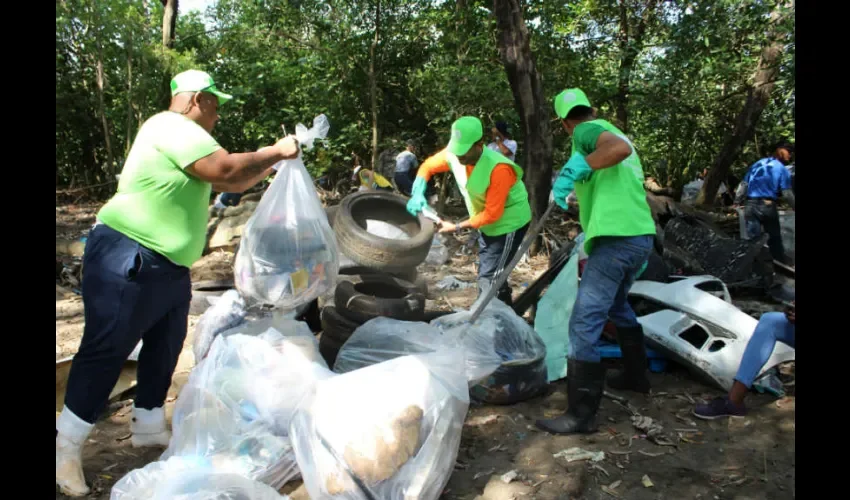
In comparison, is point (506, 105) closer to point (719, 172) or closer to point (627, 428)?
point (719, 172)

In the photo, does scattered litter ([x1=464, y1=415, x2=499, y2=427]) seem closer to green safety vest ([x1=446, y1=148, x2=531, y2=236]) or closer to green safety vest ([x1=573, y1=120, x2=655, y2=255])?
green safety vest ([x1=573, y1=120, x2=655, y2=255])

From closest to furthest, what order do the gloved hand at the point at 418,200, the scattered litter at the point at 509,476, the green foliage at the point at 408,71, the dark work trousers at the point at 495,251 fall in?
the scattered litter at the point at 509,476 → the dark work trousers at the point at 495,251 → the gloved hand at the point at 418,200 → the green foliage at the point at 408,71

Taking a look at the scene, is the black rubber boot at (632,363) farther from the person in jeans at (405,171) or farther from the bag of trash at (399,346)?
the person in jeans at (405,171)

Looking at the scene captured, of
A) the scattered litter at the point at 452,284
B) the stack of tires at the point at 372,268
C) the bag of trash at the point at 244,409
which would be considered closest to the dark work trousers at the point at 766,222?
the scattered litter at the point at 452,284

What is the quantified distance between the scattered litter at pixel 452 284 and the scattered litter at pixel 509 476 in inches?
147

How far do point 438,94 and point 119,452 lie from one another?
798 cm

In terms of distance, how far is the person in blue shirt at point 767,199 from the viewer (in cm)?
741

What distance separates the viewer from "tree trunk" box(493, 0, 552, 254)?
702cm

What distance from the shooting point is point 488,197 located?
4148mm

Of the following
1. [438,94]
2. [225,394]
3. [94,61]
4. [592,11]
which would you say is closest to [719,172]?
[592,11]

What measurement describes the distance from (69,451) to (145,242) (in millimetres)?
884

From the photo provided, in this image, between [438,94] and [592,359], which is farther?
[438,94]

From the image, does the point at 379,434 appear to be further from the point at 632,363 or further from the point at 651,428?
the point at 632,363

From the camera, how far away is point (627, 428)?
3229mm
